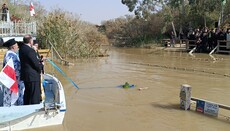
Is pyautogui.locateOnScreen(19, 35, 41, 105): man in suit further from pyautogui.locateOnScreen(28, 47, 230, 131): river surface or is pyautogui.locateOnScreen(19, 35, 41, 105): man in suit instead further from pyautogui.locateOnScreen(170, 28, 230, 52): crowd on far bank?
pyautogui.locateOnScreen(170, 28, 230, 52): crowd on far bank

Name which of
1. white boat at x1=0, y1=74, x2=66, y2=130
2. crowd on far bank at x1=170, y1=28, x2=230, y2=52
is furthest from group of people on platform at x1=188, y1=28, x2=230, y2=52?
white boat at x1=0, y1=74, x2=66, y2=130

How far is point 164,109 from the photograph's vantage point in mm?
8750

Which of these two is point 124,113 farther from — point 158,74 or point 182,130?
point 158,74

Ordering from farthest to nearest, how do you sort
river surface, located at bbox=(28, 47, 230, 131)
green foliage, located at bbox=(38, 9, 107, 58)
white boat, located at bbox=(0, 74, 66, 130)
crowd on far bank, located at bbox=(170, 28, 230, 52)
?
crowd on far bank, located at bbox=(170, 28, 230, 52), green foliage, located at bbox=(38, 9, 107, 58), river surface, located at bbox=(28, 47, 230, 131), white boat, located at bbox=(0, 74, 66, 130)

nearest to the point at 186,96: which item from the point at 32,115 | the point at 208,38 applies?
the point at 32,115

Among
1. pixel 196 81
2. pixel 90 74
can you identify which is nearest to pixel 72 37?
pixel 90 74

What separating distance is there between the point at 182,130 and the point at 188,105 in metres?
1.47

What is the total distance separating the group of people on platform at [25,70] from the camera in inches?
260

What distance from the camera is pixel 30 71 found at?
6723 mm

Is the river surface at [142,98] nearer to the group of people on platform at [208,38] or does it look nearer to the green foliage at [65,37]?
the green foliage at [65,37]

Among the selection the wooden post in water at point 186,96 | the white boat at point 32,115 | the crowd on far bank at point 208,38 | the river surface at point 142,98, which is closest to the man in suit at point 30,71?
the white boat at point 32,115

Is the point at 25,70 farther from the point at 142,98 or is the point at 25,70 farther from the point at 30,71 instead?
the point at 142,98

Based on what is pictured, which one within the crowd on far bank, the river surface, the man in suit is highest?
the crowd on far bank

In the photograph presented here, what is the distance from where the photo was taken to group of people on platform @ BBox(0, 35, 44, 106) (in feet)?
21.7
